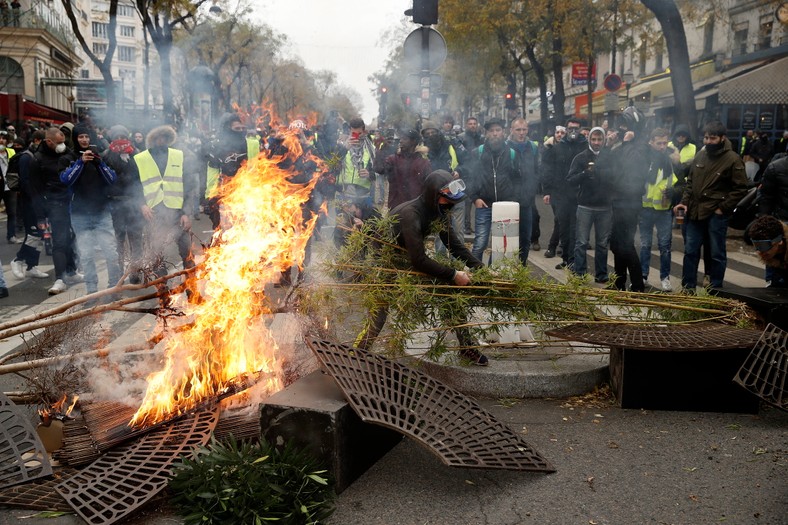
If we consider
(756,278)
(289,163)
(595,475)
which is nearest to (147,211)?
(289,163)

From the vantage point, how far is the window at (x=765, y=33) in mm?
28592

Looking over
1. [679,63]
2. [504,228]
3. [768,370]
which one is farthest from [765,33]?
[768,370]

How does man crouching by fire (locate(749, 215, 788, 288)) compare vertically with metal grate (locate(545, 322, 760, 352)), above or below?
above

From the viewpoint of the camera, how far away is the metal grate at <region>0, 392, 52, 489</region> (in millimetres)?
3629

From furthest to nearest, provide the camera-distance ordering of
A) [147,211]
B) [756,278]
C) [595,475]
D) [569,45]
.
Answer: [569,45], [756,278], [147,211], [595,475]

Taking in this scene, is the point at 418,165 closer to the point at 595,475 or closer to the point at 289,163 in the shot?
the point at 289,163

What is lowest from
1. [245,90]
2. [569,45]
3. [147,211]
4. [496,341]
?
[496,341]

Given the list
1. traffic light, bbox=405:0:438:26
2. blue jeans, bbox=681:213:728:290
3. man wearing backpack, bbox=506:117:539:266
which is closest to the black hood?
blue jeans, bbox=681:213:728:290

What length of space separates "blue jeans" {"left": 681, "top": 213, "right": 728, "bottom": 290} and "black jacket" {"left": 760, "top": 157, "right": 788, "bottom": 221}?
1.49 feet

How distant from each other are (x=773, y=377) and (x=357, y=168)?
6.99 meters

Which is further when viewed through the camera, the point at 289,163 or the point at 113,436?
the point at 289,163

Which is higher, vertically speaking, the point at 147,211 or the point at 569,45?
the point at 569,45

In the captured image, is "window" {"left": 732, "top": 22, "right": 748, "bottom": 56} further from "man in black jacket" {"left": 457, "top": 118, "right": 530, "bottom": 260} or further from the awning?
"man in black jacket" {"left": 457, "top": 118, "right": 530, "bottom": 260}

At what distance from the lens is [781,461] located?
4258 millimetres
